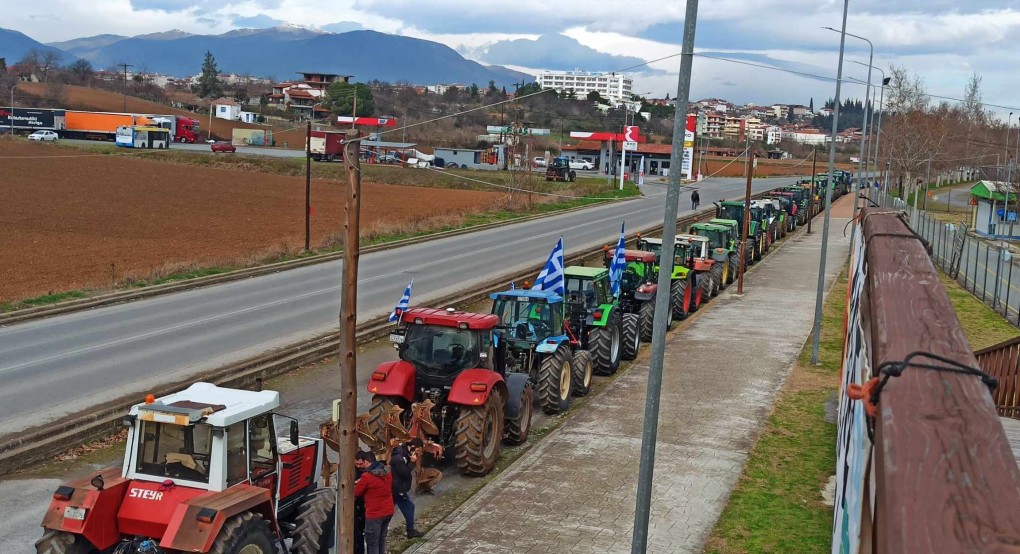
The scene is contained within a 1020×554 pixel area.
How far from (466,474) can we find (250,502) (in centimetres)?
553

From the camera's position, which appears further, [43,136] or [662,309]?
[43,136]

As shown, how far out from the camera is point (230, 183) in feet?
228

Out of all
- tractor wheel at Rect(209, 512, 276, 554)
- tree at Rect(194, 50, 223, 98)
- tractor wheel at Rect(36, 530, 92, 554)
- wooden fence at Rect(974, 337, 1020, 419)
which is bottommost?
tractor wheel at Rect(36, 530, 92, 554)

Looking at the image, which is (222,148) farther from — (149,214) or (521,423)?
(521,423)

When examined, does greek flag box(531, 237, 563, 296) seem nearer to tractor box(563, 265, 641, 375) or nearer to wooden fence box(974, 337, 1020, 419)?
tractor box(563, 265, 641, 375)

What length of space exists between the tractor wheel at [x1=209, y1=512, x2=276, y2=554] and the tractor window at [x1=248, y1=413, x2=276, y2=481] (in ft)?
2.84

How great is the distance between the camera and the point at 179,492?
8.77m

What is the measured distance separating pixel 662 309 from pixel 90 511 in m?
5.50

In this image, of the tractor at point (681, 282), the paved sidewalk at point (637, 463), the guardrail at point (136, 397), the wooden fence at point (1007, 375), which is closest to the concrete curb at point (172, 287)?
the guardrail at point (136, 397)

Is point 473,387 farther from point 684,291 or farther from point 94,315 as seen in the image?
point 94,315

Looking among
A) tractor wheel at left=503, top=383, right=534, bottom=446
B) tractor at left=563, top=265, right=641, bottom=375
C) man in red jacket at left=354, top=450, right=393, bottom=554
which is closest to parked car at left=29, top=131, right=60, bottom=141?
tractor at left=563, top=265, right=641, bottom=375

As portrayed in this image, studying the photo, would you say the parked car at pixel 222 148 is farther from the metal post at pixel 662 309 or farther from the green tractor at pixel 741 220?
the metal post at pixel 662 309

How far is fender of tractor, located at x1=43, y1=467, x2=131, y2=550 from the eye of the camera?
8430 mm

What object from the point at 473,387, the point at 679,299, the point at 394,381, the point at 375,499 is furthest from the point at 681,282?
the point at 375,499
